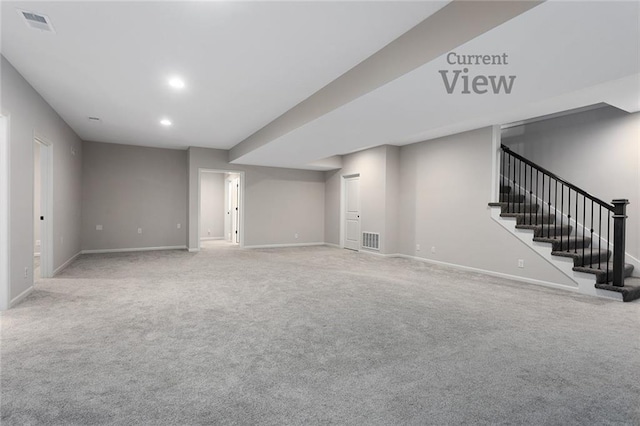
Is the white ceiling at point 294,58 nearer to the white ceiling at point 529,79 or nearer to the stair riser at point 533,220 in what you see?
the white ceiling at point 529,79

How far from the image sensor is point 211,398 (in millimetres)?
1833

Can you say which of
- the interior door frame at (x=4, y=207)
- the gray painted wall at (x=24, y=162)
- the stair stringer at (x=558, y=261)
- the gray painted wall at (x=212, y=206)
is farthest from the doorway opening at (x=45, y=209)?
the stair stringer at (x=558, y=261)

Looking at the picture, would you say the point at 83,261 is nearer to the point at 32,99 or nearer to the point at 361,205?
the point at 32,99

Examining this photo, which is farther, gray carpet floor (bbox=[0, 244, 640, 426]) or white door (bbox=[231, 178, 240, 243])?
white door (bbox=[231, 178, 240, 243])

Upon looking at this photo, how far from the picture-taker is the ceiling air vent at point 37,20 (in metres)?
2.48

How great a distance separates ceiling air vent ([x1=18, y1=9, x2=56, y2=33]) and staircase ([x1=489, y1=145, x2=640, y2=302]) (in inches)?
236

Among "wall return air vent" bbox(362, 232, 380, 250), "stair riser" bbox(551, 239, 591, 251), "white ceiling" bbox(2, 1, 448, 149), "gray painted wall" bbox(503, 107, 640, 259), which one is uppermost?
"white ceiling" bbox(2, 1, 448, 149)

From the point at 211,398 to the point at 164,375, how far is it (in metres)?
0.45

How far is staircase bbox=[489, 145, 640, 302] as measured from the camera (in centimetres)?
407

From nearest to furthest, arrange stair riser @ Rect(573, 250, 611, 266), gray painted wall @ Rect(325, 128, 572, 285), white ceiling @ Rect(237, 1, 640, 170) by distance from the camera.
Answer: white ceiling @ Rect(237, 1, 640, 170) < stair riser @ Rect(573, 250, 611, 266) < gray painted wall @ Rect(325, 128, 572, 285)

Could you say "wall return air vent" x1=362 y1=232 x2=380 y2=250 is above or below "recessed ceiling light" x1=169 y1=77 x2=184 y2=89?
below

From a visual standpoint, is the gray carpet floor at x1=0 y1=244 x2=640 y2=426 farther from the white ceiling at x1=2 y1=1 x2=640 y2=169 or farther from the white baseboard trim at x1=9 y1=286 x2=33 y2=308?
the white ceiling at x1=2 y1=1 x2=640 y2=169

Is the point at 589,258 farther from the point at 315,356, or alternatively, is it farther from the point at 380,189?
the point at 315,356

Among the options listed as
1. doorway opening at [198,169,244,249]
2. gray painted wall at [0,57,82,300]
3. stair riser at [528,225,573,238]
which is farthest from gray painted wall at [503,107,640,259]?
doorway opening at [198,169,244,249]
